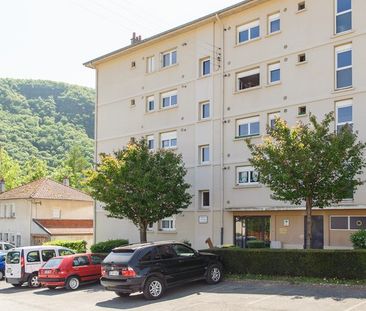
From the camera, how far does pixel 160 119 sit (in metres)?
32.7

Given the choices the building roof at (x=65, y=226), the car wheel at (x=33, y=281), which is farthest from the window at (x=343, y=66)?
the building roof at (x=65, y=226)

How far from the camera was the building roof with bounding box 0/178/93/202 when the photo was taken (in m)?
45.7

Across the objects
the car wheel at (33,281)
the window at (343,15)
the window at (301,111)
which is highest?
the window at (343,15)

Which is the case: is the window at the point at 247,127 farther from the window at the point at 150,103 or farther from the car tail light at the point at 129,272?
the car tail light at the point at 129,272

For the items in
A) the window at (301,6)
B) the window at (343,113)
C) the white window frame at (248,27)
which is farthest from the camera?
the white window frame at (248,27)

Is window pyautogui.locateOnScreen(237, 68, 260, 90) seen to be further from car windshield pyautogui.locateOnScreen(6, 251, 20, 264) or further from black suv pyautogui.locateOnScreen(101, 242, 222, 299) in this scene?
car windshield pyautogui.locateOnScreen(6, 251, 20, 264)

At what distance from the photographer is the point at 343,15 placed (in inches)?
966

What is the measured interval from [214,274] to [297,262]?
2.88 m

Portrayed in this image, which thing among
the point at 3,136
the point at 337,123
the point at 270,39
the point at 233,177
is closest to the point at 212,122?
the point at 233,177

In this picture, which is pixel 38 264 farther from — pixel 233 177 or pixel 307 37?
pixel 307 37

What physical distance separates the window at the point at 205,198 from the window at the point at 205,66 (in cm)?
659

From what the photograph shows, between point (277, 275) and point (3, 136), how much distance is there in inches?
3247

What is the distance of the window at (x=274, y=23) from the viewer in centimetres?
2711

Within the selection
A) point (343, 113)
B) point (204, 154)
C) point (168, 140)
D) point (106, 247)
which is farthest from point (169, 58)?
point (343, 113)
